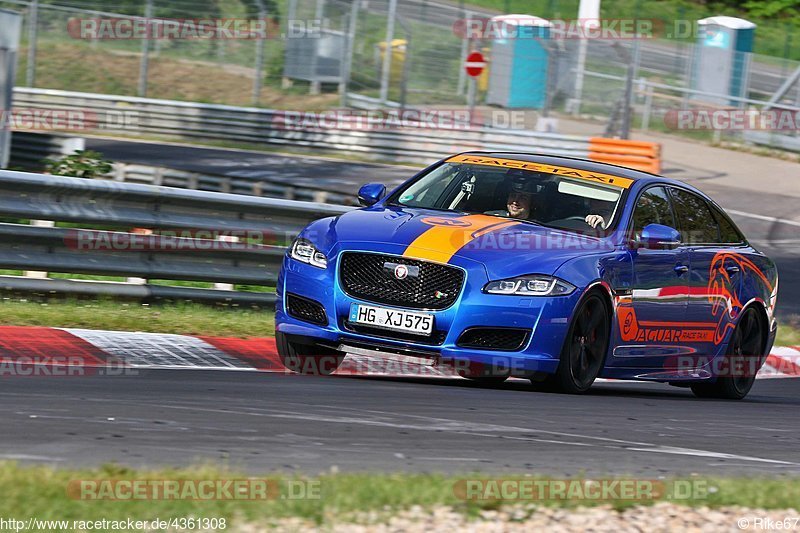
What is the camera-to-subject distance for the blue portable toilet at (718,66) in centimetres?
3222

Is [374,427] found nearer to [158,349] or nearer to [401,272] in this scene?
[401,272]

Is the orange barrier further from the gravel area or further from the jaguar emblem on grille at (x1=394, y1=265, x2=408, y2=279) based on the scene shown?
the gravel area

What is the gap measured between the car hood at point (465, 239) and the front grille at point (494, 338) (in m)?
0.32

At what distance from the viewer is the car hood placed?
7.85m

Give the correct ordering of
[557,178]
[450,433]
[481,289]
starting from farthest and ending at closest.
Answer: [557,178] < [481,289] < [450,433]

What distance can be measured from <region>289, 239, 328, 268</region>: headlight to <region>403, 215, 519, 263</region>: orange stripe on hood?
22.8 inches

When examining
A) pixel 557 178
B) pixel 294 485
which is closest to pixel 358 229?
pixel 557 178

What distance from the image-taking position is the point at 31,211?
9.98 metres

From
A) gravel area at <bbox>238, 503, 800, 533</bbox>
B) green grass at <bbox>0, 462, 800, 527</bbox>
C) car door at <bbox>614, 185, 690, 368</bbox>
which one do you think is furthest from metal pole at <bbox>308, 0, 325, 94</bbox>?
gravel area at <bbox>238, 503, 800, 533</bbox>

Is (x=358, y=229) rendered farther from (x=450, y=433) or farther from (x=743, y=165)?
(x=743, y=165)

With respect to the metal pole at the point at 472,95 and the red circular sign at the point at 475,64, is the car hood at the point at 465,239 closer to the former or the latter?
the metal pole at the point at 472,95

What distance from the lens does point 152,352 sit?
341 inches

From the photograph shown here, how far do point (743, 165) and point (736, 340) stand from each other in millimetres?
20745

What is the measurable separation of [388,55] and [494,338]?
22856 mm
